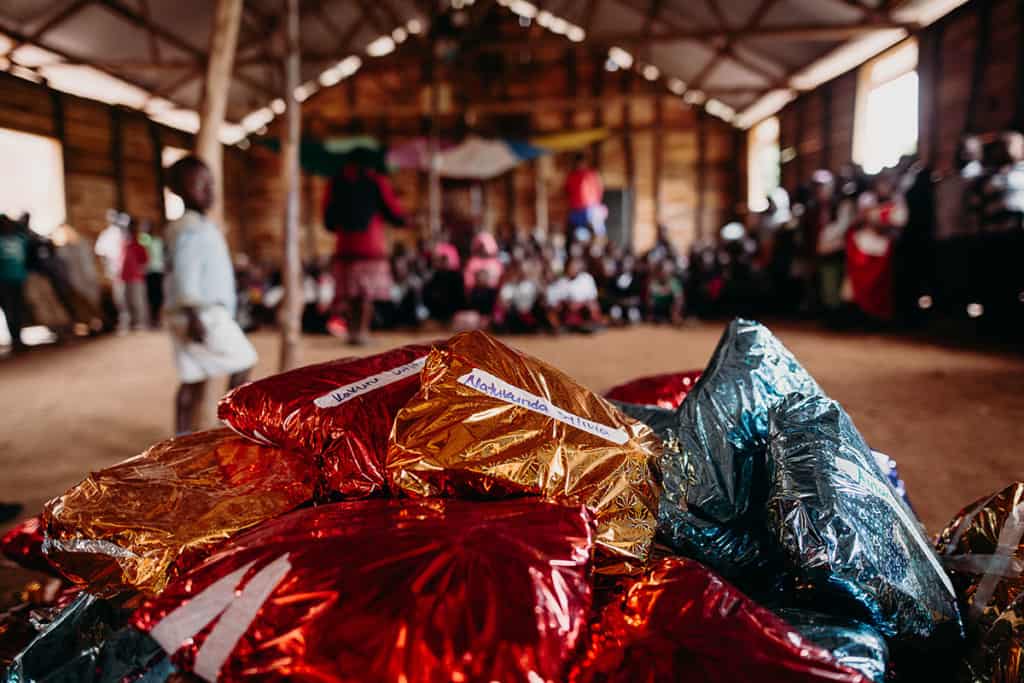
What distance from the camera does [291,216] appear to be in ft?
12.3

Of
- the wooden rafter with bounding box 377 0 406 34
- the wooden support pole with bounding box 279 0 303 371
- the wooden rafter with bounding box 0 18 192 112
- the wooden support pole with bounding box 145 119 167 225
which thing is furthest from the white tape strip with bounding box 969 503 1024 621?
the wooden support pole with bounding box 145 119 167 225

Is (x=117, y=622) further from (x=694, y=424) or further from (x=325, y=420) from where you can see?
(x=694, y=424)

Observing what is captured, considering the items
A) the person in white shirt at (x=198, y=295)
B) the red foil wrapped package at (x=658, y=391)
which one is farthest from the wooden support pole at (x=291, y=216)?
the red foil wrapped package at (x=658, y=391)

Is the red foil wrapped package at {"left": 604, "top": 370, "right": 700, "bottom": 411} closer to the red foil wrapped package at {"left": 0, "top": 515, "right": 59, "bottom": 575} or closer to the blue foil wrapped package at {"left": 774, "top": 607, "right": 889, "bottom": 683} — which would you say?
the blue foil wrapped package at {"left": 774, "top": 607, "right": 889, "bottom": 683}

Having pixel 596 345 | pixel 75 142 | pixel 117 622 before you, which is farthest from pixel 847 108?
pixel 75 142

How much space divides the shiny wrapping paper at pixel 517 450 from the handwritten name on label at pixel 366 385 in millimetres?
155

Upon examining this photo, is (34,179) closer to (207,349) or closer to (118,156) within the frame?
(118,156)

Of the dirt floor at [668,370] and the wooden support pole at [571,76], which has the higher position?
the wooden support pole at [571,76]

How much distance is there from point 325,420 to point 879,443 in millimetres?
2292

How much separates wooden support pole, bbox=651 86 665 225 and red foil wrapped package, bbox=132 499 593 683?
11389mm

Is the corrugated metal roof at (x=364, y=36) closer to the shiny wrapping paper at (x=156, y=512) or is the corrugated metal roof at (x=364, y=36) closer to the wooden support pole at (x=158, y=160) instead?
the wooden support pole at (x=158, y=160)

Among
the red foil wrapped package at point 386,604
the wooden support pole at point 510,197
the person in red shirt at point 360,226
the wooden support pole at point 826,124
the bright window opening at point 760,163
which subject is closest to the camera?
the red foil wrapped package at point 386,604

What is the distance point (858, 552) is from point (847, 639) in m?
0.12

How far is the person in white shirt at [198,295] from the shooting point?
2.27 m
